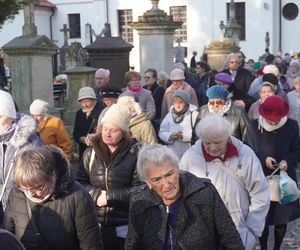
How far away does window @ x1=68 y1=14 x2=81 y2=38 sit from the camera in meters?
49.3

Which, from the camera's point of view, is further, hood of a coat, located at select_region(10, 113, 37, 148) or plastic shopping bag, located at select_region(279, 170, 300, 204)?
plastic shopping bag, located at select_region(279, 170, 300, 204)

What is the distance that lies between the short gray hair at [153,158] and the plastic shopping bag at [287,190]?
2.41 metres

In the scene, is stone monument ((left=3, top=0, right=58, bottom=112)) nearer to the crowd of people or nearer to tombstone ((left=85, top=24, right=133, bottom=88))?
tombstone ((left=85, top=24, right=133, bottom=88))

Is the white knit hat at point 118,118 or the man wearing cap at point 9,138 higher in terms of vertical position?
the white knit hat at point 118,118

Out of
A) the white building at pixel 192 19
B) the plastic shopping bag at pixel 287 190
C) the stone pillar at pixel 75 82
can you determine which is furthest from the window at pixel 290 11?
the plastic shopping bag at pixel 287 190

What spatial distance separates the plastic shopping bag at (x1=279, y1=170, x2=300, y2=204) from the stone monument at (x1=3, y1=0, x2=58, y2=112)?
6.29 m

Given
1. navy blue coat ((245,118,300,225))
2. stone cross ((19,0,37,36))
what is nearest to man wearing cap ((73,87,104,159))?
navy blue coat ((245,118,300,225))

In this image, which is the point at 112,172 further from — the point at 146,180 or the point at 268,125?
the point at 268,125

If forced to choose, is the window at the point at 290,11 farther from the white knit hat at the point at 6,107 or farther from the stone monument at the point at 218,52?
the white knit hat at the point at 6,107

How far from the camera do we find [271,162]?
5.76 m

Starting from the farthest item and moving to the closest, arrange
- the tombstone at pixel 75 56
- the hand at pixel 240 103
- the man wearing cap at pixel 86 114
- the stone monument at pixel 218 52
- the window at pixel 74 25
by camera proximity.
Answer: the window at pixel 74 25, the tombstone at pixel 75 56, the stone monument at pixel 218 52, the hand at pixel 240 103, the man wearing cap at pixel 86 114

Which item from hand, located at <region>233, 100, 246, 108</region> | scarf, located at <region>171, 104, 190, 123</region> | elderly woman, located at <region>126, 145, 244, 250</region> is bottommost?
elderly woman, located at <region>126, 145, 244, 250</region>

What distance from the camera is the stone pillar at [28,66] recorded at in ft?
35.2

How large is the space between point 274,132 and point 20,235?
3.09m
